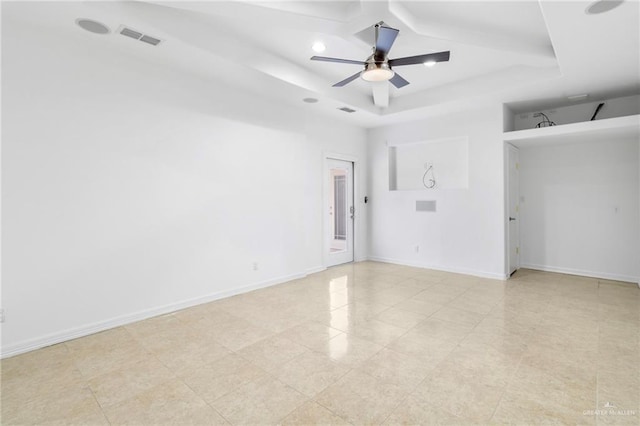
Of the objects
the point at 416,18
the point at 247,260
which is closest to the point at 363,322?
the point at 247,260

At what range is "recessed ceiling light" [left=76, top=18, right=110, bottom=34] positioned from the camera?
113 inches

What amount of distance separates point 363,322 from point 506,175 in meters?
3.75

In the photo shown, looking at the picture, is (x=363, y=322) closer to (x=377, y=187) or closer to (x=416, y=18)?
(x=416, y=18)

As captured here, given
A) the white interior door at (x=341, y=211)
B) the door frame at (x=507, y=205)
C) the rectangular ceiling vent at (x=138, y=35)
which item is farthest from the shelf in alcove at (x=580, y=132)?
the rectangular ceiling vent at (x=138, y=35)

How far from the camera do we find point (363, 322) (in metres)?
3.53

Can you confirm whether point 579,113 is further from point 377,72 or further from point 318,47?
point 318,47

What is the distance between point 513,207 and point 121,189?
20.5 ft

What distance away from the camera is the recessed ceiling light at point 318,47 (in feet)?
12.4

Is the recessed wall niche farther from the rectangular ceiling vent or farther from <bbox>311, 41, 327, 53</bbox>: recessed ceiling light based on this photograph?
the rectangular ceiling vent

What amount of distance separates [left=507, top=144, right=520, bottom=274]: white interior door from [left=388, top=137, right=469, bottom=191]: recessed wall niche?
0.72 meters

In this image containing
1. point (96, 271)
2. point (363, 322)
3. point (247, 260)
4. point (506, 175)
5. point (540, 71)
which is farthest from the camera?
point (506, 175)

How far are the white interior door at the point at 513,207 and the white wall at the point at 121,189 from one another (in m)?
4.02

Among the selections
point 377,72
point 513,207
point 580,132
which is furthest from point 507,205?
point 377,72

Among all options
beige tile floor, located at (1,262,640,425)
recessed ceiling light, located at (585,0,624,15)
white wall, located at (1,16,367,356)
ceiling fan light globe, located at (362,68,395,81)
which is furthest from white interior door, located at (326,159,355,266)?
recessed ceiling light, located at (585,0,624,15)
